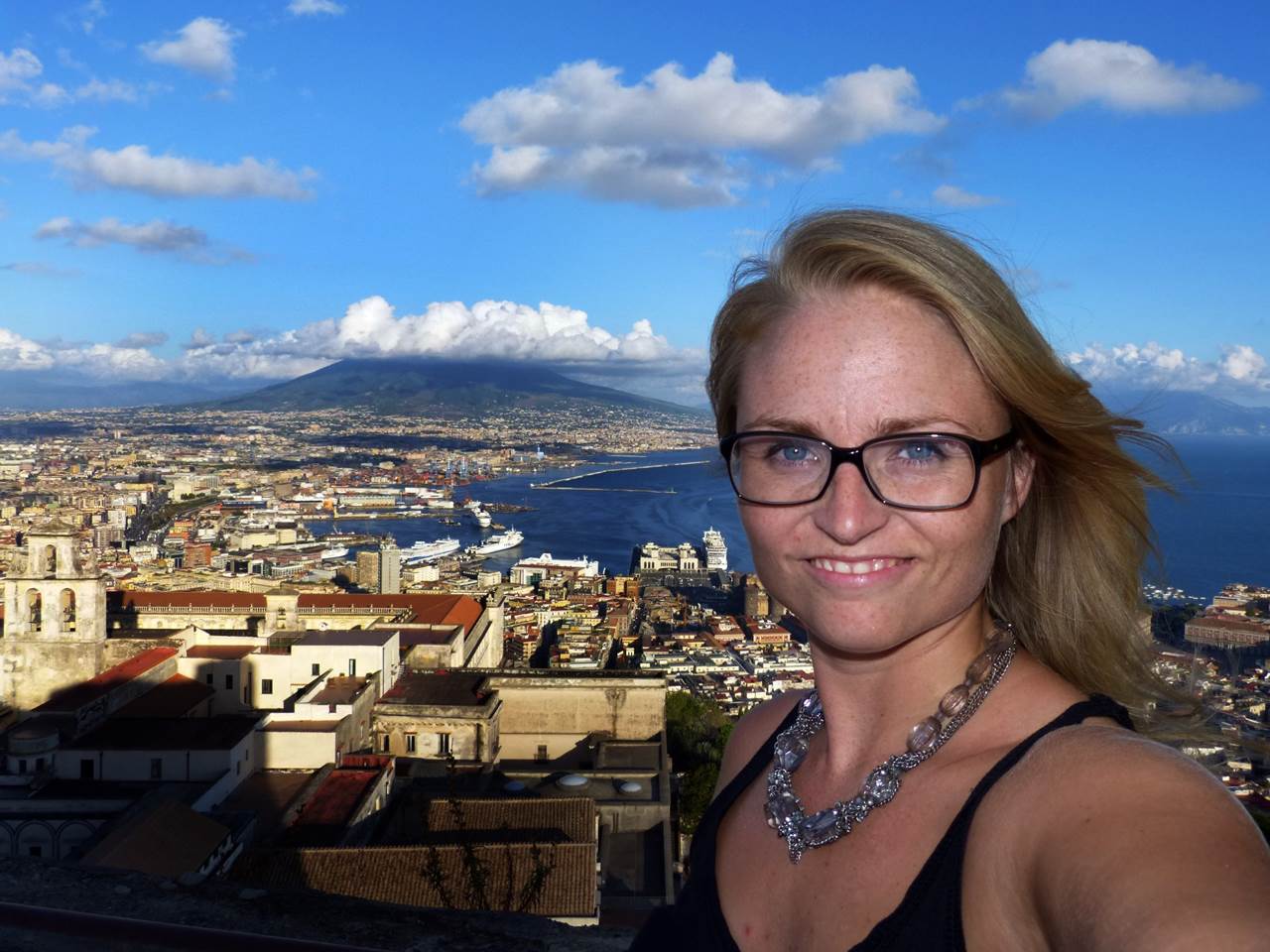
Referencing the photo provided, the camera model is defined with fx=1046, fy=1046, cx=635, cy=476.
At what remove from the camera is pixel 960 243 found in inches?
32.1

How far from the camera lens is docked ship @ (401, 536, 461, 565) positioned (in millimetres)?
39188

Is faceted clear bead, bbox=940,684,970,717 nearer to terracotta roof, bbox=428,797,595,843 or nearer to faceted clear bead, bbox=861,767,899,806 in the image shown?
faceted clear bead, bbox=861,767,899,806

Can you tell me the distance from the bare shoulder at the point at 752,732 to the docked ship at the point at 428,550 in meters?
38.0

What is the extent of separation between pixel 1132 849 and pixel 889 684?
0.31m

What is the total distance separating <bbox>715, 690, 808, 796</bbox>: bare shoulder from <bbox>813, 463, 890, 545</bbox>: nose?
347 mm

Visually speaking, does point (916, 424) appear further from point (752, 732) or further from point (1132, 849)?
point (752, 732)

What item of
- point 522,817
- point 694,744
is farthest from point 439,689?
point 522,817

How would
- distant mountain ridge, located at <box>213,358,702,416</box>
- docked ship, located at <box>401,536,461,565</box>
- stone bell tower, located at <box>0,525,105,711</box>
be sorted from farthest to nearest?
1. distant mountain ridge, located at <box>213,358,702,416</box>
2. docked ship, located at <box>401,536,461,565</box>
3. stone bell tower, located at <box>0,525,105,711</box>

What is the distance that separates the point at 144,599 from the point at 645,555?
2444cm

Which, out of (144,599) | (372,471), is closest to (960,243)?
(144,599)

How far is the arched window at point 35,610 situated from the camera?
11.6 meters

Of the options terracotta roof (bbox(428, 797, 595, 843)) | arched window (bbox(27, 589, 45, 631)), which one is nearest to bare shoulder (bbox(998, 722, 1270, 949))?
terracotta roof (bbox(428, 797, 595, 843))

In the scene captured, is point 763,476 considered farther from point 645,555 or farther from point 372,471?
point 372,471

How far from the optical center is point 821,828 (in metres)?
0.83
